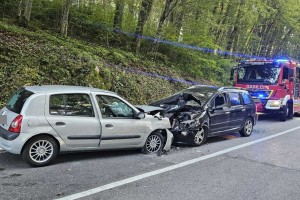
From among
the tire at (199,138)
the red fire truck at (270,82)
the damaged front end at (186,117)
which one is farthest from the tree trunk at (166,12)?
the tire at (199,138)

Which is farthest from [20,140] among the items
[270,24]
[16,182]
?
[270,24]

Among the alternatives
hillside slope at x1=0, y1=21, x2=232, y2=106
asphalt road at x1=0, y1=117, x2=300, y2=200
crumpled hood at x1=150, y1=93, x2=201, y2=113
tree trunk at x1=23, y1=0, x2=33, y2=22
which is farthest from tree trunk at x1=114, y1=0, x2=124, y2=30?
asphalt road at x1=0, y1=117, x2=300, y2=200

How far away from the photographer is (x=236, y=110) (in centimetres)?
965

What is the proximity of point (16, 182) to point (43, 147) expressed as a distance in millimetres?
917

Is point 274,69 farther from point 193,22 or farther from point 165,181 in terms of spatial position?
point 165,181

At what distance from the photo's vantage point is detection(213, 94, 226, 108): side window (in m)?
8.94

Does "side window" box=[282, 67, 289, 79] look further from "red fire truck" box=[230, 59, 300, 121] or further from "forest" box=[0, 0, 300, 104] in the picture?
"forest" box=[0, 0, 300, 104]

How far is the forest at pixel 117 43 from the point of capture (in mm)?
11125

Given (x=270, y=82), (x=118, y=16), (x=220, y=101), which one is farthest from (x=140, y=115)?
(x=118, y=16)

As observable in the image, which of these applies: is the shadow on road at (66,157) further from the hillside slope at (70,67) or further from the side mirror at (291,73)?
Answer: the side mirror at (291,73)

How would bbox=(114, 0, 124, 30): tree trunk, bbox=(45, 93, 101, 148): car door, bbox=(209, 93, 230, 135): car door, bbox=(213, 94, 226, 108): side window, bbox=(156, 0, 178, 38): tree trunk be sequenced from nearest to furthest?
1. bbox=(45, 93, 101, 148): car door
2. bbox=(209, 93, 230, 135): car door
3. bbox=(213, 94, 226, 108): side window
4. bbox=(156, 0, 178, 38): tree trunk
5. bbox=(114, 0, 124, 30): tree trunk

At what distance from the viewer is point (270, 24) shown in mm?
32719

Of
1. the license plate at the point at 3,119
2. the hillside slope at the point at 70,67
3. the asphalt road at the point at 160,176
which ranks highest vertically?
the hillside slope at the point at 70,67

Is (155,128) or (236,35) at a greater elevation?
(236,35)
